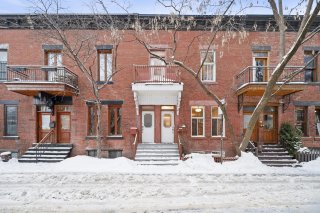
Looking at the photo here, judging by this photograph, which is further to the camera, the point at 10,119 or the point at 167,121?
the point at 167,121

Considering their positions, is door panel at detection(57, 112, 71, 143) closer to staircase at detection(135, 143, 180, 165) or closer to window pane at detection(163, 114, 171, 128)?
staircase at detection(135, 143, 180, 165)

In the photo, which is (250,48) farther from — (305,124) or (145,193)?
(145,193)

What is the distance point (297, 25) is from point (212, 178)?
41.5 ft

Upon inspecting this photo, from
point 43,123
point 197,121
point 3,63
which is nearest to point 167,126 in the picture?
point 197,121

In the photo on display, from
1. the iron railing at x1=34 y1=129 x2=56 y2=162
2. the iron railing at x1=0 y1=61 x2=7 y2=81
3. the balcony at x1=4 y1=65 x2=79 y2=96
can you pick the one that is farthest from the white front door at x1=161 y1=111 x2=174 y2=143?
the iron railing at x1=0 y1=61 x2=7 y2=81

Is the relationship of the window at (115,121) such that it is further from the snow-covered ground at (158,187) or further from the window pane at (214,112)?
the window pane at (214,112)

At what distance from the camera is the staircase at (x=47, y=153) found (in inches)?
536

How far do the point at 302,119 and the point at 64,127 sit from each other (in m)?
16.8

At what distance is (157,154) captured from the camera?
13.7m

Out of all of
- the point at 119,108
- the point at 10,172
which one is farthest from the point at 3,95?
the point at 119,108

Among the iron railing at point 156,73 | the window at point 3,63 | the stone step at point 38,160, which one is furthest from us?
the window at point 3,63

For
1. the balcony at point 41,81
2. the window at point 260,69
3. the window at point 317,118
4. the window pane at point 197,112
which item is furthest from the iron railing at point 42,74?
the window at point 317,118

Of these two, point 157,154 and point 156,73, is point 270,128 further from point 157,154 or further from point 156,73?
point 156,73

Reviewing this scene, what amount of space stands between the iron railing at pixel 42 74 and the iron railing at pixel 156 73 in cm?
425
